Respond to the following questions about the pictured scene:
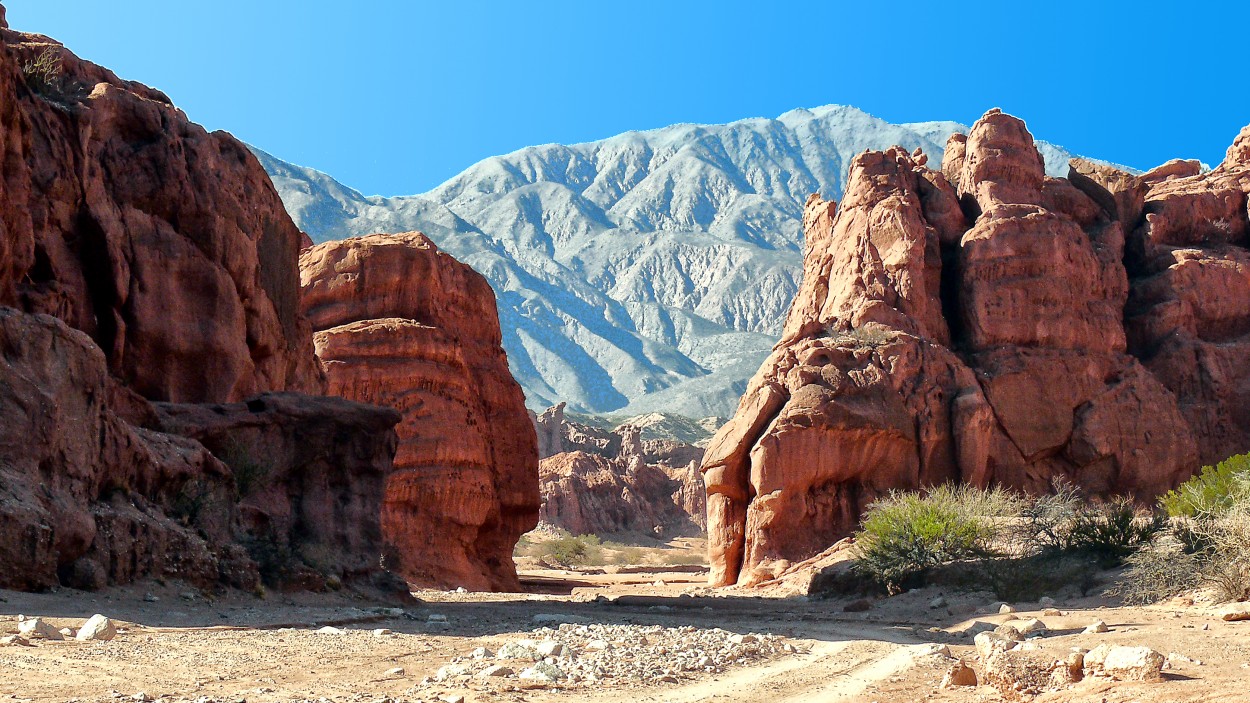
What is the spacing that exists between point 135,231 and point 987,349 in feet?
93.9

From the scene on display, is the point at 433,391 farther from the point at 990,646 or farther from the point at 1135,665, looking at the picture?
the point at 1135,665

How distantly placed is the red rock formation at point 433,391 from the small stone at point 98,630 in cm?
2090

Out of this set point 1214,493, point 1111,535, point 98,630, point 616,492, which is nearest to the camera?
point 98,630

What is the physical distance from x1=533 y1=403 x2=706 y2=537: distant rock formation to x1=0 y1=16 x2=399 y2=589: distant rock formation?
47.3 meters

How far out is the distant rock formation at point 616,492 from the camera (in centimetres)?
7338

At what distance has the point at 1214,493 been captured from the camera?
21672 millimetres

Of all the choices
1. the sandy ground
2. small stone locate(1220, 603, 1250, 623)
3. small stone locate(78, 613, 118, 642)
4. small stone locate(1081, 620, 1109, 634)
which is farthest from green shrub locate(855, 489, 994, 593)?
small stone locate(78, 613, 118, 642)

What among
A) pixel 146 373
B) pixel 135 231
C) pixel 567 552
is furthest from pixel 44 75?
pixel 567 552

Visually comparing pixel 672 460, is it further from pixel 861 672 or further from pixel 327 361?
pixel 861 672

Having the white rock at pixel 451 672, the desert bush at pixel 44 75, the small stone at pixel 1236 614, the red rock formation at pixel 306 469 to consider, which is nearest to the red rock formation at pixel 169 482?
the red rock formation at pixel 306 469

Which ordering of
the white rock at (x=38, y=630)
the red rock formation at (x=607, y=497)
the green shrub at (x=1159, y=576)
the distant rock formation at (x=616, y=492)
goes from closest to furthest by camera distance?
the white rock at (x=38, y=630), the green shrub at (x=1159, y=576), the red rock formation at (x=607, y=497), the distant rock formation at (x=616, y=492)

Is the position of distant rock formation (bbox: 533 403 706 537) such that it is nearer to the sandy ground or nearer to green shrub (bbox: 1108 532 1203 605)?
the sandy ground

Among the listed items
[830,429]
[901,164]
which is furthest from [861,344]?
[901,164]

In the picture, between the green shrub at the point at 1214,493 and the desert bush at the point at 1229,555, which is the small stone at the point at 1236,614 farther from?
the green shrub at the point at 1214,493
